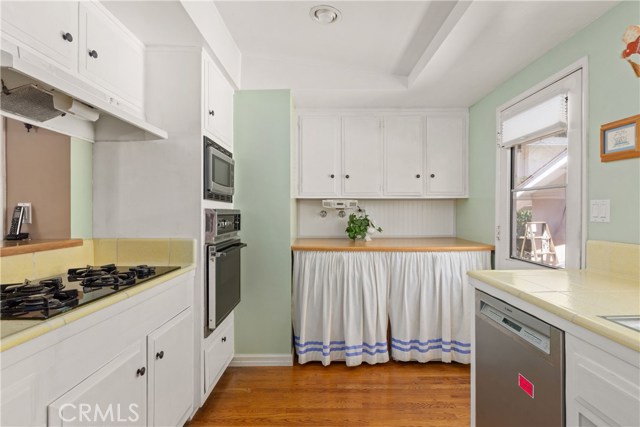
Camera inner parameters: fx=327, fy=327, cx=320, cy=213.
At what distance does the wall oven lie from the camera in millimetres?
1998

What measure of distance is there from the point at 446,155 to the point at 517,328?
2.17 metres

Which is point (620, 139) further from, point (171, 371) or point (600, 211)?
point (171, 371)

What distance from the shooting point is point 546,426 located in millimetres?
1107

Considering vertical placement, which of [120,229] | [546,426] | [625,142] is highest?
[625,142]

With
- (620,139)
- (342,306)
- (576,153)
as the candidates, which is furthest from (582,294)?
(342,306)

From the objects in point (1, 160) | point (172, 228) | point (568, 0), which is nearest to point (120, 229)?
point (172, 228)

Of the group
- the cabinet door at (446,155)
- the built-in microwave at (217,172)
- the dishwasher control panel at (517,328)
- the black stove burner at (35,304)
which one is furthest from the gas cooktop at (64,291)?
the cabinet door at (446,155)

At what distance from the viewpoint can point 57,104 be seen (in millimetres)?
1331

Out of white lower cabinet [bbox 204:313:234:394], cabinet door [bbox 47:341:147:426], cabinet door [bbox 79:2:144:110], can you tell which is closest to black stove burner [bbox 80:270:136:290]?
cabinet door [bbox 47:341:147:426]

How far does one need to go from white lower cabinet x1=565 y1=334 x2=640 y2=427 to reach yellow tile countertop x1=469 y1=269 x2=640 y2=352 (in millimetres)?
75

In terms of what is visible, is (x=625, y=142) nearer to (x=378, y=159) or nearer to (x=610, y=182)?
(x=610, y=182)

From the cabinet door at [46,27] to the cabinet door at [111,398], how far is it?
1.23 metres

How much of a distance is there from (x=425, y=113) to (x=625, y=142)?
5.86ft

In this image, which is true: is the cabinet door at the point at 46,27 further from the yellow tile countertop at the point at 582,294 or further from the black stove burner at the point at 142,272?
the yellow tile countertop at the point at 582,294
